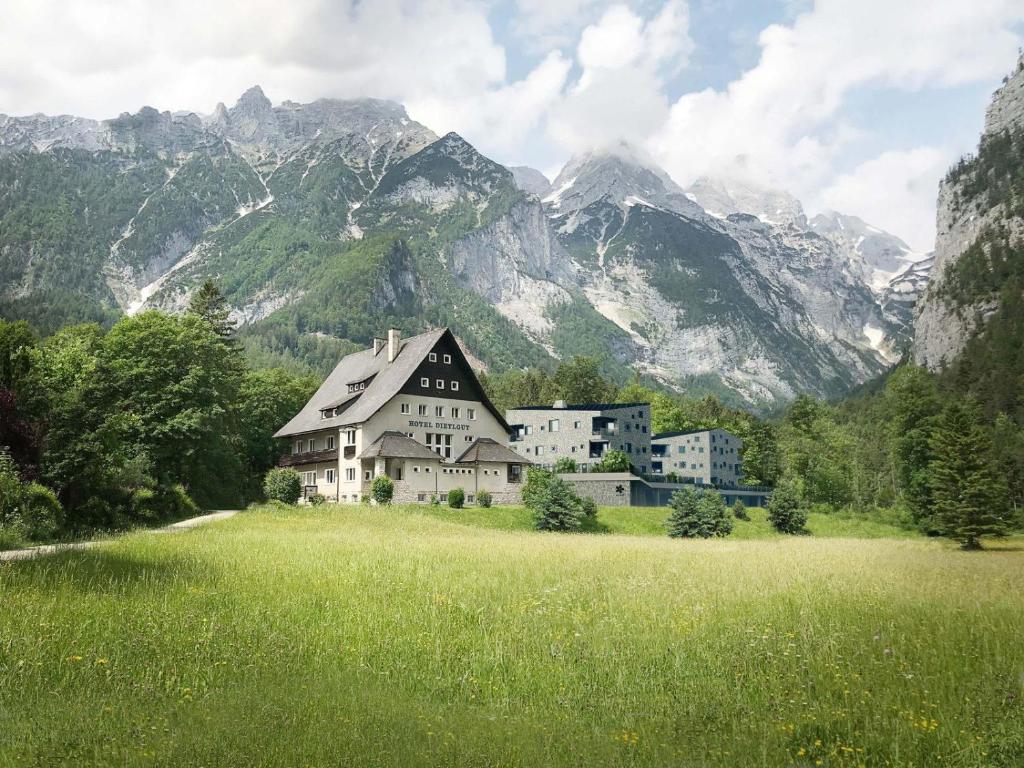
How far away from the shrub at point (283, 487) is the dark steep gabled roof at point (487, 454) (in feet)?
42.5

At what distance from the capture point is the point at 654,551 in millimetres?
30547

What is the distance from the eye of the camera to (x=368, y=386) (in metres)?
67.4

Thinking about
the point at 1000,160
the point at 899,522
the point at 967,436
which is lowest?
the point at 899,522

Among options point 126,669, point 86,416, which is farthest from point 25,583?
point 86,416

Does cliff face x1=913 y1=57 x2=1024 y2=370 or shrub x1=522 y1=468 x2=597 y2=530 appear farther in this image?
cliff face x1=913 y1=57 x2=1024 y2=370

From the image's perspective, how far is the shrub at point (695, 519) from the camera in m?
53.8

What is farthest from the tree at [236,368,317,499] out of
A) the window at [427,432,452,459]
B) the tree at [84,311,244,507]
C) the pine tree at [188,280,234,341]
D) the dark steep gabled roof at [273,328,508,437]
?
the window at [427,432,452,459]

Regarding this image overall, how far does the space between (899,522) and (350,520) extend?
57859 mm

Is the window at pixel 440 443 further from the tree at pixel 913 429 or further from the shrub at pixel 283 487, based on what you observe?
Answer: the tree at pixel 913 429

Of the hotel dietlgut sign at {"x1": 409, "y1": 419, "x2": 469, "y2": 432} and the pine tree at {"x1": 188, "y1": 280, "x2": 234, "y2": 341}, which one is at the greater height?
the pine tree at {"x1": 188, "y1": 280, "x2": 234, "y2": 341}

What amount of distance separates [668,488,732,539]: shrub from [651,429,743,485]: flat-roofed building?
5636 centimetres

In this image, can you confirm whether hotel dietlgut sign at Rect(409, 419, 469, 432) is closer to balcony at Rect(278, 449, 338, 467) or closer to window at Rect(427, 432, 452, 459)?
window at Rect(427, 432, 452, 459)

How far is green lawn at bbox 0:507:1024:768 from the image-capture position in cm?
819

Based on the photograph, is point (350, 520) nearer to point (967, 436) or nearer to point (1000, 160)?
point (967, 436)
